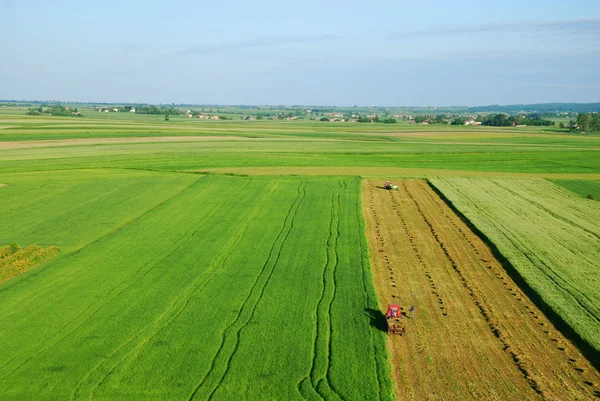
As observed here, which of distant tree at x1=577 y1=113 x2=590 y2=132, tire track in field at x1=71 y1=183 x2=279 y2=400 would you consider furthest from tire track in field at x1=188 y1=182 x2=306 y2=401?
distant tree at x1=577 y1=113 x2=590 y2=132

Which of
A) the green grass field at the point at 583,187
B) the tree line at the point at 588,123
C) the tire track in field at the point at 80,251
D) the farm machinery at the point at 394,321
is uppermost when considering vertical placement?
the farm machinery at the point at 394,321

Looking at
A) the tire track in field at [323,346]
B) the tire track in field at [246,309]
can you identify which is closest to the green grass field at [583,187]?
the tire track in field at [246,309]

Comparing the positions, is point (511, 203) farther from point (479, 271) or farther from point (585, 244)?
point (479, 271)

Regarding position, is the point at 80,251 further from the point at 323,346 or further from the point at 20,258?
the point at 323,346

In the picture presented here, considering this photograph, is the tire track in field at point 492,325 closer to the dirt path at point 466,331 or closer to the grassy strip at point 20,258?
the dirt path at point 466,331

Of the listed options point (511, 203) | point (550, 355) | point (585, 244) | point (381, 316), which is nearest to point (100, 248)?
point (381, 316)

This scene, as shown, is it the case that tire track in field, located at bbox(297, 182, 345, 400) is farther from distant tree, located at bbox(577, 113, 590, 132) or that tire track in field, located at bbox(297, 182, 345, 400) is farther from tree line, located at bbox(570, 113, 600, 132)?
tree line, located at bbox(570, 113, 600, 132)
